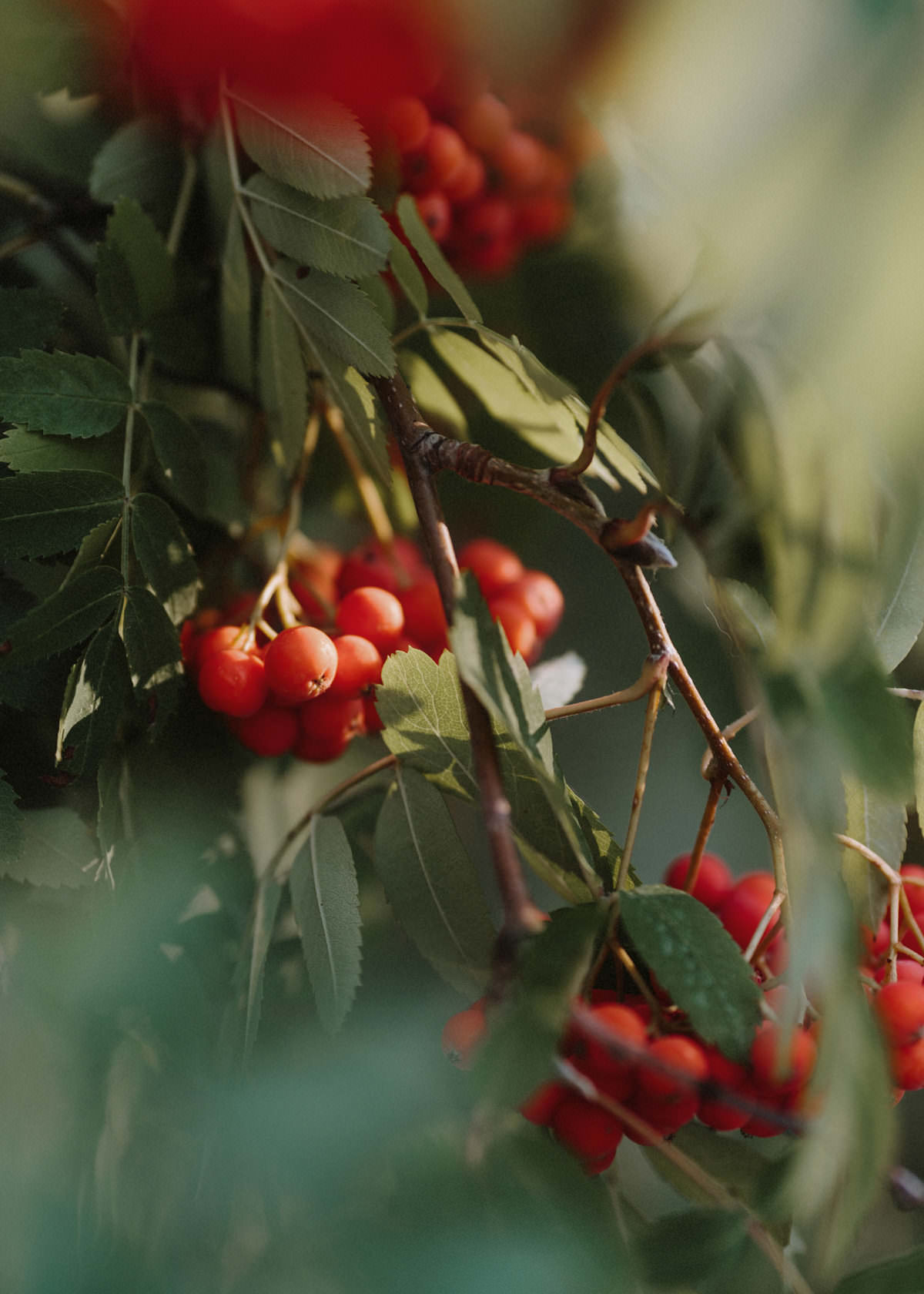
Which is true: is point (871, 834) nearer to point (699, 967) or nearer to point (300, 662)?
point (699, 967)

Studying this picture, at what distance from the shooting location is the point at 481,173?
524 mm

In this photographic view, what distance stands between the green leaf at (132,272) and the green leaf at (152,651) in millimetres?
150

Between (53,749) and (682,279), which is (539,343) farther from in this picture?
(53,749)

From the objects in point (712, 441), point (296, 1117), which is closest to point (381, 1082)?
point (296, 1117)

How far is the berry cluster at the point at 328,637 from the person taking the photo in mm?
412

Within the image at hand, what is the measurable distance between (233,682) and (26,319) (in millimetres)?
197

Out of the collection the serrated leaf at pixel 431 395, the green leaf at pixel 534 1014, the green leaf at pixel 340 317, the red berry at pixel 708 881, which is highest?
the green leaf at pixel 340 317

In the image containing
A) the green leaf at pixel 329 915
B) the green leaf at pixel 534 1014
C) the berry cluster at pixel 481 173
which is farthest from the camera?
the berry cluster at pixel 481 173

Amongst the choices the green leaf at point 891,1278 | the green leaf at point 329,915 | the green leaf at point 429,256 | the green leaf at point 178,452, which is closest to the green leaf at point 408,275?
the green leaf at point 429,256

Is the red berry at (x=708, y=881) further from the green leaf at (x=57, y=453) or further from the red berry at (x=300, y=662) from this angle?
the green leaf at (x=57, y=453)

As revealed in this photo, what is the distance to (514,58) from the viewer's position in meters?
0.34

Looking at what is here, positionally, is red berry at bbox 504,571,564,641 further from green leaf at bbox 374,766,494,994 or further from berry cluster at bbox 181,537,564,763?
green leaf at bbox 374,766,494,994

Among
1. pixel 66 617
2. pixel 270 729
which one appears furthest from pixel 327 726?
pixel 66 617

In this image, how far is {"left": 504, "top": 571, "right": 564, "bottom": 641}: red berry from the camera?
50 cm
